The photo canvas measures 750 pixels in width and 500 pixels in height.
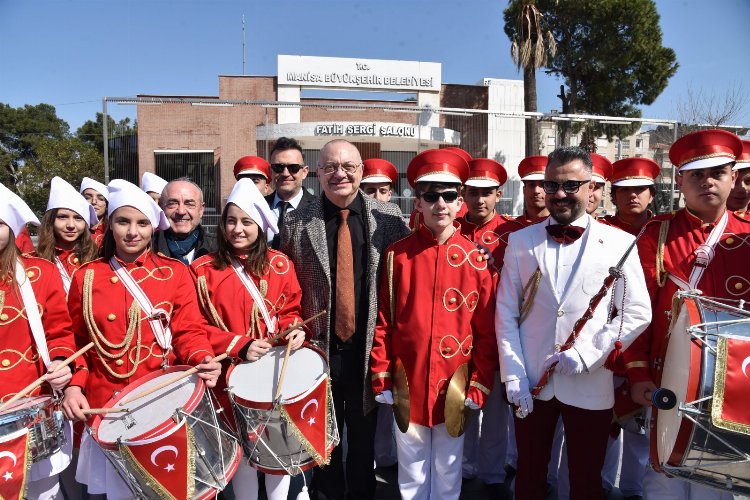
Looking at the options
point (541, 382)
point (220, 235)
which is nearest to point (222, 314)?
point (220, 235)

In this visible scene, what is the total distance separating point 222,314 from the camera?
3350 millimetres

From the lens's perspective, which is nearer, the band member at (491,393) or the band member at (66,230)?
the band member at (66,230)

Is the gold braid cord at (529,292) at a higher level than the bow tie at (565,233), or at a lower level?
lower

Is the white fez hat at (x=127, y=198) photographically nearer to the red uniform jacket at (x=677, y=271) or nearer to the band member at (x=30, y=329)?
the band member at (x=30, y=329)

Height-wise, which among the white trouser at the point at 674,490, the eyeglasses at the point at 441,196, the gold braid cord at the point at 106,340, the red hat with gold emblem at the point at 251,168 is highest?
the red hat with gold emblem at the point at 251,168

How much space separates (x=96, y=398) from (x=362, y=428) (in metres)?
1.72

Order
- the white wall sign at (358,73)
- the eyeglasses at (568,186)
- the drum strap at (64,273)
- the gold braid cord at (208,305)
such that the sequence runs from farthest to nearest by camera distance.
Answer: the white wall sign at (358,73) < the drum strap at (64,273) < the gold braid cord at (208,305) < the eyeglasses at (568,186)

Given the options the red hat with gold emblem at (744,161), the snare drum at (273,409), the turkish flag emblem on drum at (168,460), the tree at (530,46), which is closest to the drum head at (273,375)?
the snare drum at (273,409)

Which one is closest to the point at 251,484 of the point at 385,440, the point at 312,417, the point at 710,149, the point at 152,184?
the point at 312,417

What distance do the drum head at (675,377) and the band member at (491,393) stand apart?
1415 mm

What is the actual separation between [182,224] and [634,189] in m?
3.95

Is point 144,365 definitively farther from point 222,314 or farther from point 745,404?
point 745,404

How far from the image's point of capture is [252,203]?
3.44m

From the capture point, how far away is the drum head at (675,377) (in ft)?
8.12
